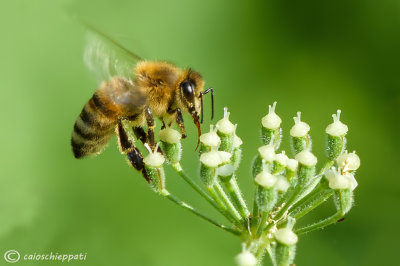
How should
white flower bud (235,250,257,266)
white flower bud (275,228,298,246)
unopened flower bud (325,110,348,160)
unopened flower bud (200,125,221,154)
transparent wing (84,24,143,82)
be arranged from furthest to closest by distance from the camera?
transparent wing (84,24,143,82) < unopened flower bud (325,110,348,160) < unopened flower bud (200,125,221,154) < white flower bud (275,228,298,246) < white flower bud (235,250,257,266)

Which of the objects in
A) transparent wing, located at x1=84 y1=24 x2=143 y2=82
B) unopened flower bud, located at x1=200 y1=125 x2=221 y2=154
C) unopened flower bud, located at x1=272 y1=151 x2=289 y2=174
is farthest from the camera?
transparent wing, located at x1=84 y1=24 x2=143 y2=82

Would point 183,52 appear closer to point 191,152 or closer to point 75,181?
point 191,152

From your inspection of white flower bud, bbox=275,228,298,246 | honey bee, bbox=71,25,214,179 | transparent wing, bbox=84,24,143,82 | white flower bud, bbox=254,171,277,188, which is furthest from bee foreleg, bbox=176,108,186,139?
white flower bud, bbox=275,228,298,246

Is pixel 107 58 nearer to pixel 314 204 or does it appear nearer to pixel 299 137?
pixel 299 137

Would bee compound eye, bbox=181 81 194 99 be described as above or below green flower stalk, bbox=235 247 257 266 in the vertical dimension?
above

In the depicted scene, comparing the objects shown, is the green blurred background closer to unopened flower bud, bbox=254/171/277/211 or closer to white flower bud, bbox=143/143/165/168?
white flower bud, bbox=143/143/165/168

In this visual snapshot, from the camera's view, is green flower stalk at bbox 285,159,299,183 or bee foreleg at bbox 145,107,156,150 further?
bee foreleg at bbox 145,107,156,150

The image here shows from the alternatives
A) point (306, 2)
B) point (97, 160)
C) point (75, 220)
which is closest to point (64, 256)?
point (75, 220)

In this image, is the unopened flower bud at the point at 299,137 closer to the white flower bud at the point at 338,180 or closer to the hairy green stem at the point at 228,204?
the white flower bud at the point at 338,180
